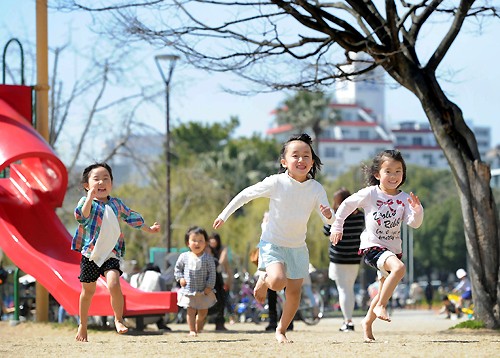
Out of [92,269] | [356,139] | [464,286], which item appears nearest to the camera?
[92,269]

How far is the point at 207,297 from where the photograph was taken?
13859mm

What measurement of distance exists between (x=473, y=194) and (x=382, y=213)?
13.5 ft

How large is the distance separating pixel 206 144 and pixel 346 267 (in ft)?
232

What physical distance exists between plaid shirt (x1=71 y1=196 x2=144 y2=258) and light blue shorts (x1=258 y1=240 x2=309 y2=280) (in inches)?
54.9

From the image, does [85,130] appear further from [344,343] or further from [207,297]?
[344,343]

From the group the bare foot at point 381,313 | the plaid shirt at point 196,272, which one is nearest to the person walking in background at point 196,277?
the plaid shirt at point 196,272

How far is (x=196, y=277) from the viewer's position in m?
13.8

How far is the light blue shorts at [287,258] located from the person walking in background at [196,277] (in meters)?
3.69

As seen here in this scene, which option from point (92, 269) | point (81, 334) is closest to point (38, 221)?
point (81, 334)

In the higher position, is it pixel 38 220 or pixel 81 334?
pixel 38 220

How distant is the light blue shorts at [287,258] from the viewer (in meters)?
10.1

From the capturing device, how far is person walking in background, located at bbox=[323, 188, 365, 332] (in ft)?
46.4

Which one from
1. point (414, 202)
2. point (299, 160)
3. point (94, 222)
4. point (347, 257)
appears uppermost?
point (299, 160)

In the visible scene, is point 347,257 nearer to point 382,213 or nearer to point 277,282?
point 382,213
